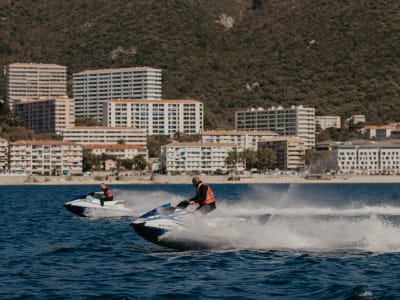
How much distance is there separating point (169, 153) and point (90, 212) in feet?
484

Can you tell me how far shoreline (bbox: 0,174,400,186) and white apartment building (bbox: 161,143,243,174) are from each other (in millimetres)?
13146

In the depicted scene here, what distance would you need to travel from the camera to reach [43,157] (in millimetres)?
188625

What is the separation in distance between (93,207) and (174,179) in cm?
12934

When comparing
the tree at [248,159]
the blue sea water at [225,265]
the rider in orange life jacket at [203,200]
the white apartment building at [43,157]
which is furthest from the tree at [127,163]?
the rider in orange life jacket at [203,200]

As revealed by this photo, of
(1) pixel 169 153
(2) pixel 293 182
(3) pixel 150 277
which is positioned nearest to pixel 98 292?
(3) pixel 150 277

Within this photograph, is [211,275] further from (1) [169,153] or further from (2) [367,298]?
(1) [169,153]

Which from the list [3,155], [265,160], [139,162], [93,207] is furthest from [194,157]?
[93,207]

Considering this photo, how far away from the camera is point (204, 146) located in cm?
19412

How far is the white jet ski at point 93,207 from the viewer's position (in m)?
43.5

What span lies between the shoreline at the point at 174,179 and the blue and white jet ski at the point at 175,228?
135m

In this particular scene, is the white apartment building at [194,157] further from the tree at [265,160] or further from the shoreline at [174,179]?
the shoreline at [174,179]

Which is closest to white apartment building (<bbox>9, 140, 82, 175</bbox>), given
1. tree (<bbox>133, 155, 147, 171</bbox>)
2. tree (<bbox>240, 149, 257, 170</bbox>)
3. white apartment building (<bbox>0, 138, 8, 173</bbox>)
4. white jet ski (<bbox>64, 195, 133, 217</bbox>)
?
white apartment building (<bbox>0, 138, 8, 173</bbox>)

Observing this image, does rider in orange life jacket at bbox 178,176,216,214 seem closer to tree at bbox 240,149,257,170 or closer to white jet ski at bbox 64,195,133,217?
white jet ski at bbox 64,195,133,217

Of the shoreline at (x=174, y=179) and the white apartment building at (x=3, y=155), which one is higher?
the white apartment building at (x=3, y=155)
